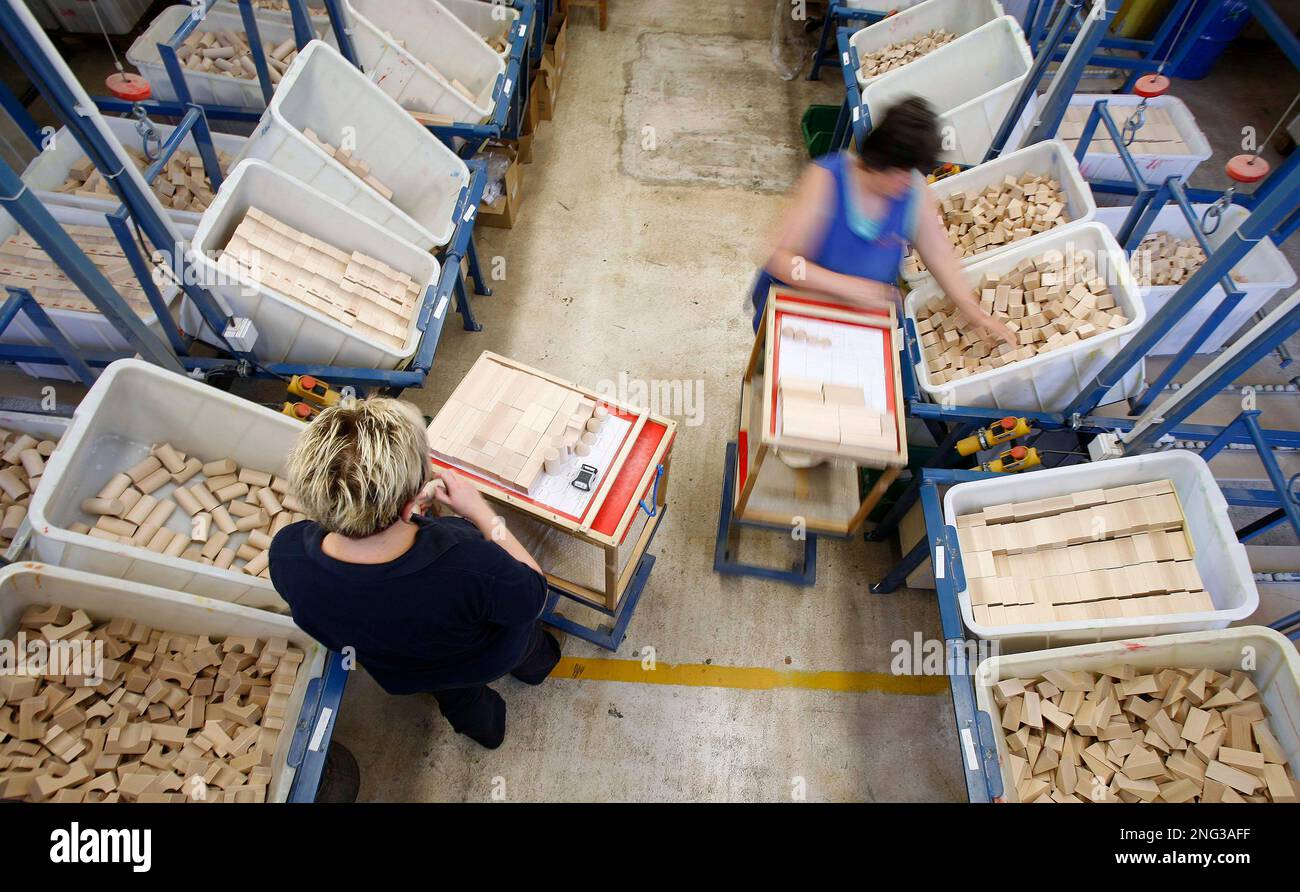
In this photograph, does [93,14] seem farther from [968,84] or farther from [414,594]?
[968,84]

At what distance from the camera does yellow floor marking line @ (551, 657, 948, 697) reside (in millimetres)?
3857

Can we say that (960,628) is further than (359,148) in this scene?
No

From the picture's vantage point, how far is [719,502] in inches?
178

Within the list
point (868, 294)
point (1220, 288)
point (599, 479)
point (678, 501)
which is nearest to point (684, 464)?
point (678, 501)

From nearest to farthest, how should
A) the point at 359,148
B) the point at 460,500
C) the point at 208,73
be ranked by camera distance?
the point at 460,500 < the point at 359,148 < the point at 208,73

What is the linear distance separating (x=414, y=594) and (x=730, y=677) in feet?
7.44

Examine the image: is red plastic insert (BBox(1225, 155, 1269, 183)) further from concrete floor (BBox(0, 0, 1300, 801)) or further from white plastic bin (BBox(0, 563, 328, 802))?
white plastic bin (BBox(0, 563, 328, 802))

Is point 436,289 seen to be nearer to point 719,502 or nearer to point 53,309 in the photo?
point 53,309

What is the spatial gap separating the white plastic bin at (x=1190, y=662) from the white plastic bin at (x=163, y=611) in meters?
2.78

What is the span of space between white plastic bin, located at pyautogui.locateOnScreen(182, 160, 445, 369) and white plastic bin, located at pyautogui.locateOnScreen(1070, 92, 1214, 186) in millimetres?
4822

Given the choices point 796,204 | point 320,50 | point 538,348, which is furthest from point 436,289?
point 796,204

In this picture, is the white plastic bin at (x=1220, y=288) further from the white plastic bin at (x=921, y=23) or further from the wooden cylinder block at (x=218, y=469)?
the wooden cylinder block at (x=218, y=469)

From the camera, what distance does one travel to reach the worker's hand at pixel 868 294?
3.34 meters

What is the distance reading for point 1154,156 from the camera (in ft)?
16.3
